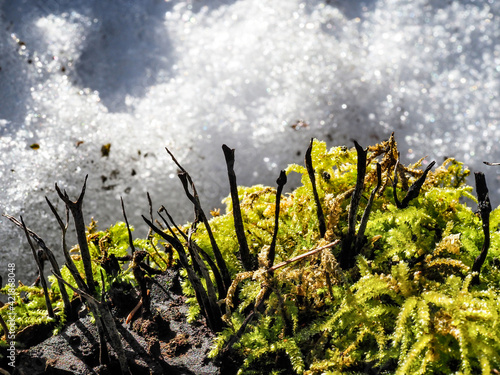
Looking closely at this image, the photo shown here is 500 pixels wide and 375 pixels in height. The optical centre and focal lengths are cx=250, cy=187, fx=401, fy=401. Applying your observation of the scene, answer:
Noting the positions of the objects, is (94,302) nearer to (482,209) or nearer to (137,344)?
(137,344)

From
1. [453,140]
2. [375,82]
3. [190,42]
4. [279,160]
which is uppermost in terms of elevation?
[190,42]

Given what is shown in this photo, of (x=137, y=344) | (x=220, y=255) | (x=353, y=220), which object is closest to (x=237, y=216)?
(x=220, y=255)

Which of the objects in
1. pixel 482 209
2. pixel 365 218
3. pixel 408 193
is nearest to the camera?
pixel 482 209

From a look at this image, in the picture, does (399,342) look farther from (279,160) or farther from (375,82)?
(375,82)

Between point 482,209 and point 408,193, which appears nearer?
point 482,209

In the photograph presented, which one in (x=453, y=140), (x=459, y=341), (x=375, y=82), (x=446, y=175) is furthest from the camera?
→ (x=375, y=82)

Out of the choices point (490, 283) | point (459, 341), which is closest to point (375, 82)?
point (490, 283)

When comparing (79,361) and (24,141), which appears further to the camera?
(24,141)

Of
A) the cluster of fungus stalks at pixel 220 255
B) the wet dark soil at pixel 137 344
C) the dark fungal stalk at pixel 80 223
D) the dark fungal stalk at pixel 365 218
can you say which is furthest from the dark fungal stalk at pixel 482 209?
the dark fungal stalk at pixel 80 223

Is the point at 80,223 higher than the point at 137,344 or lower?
higher
